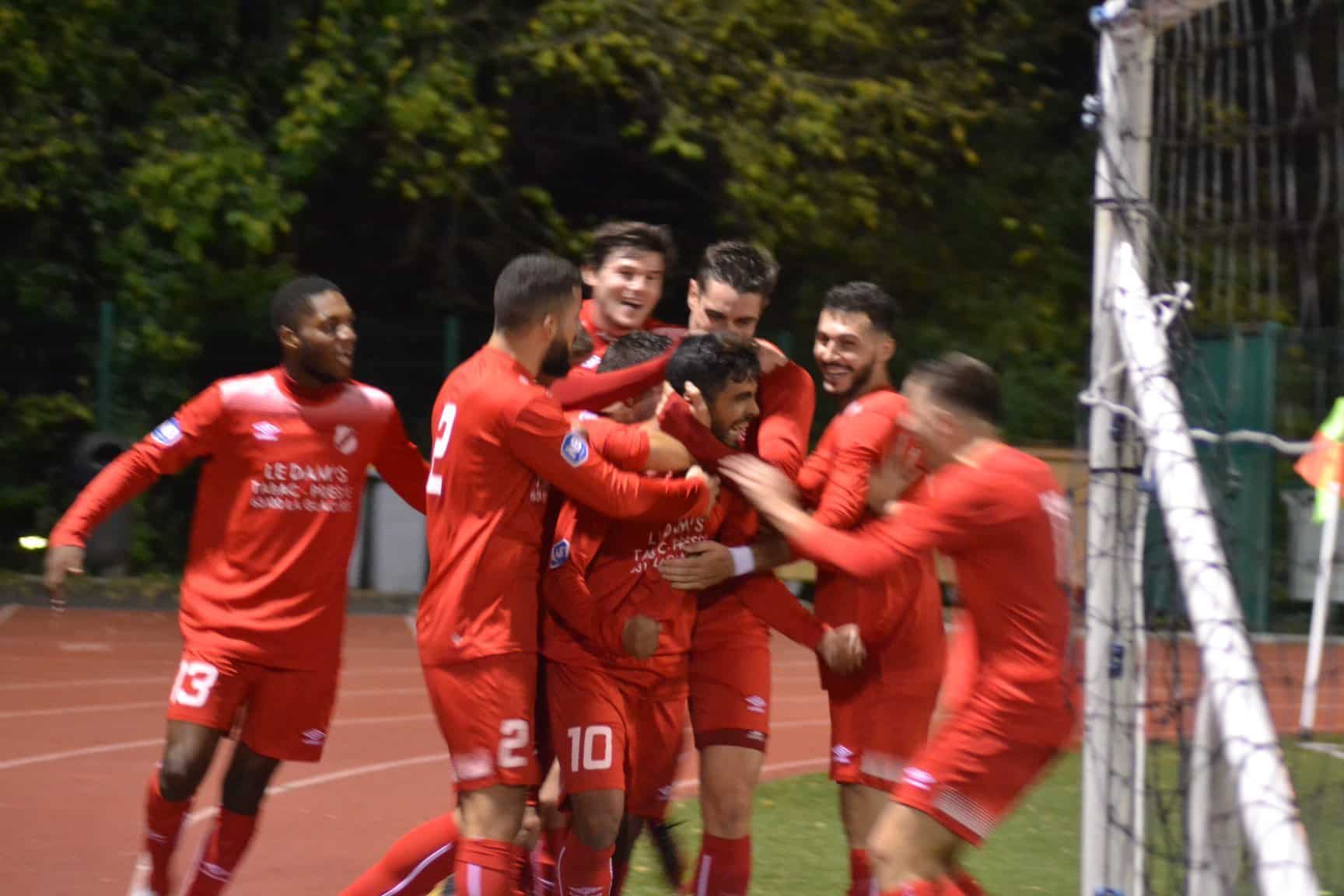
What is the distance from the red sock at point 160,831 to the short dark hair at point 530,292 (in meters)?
1.76

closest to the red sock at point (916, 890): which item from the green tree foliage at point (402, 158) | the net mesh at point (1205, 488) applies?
the net mesh at point (1205, 488)

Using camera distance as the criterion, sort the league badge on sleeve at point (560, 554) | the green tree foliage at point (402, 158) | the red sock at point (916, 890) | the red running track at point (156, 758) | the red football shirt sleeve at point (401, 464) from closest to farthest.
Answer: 1. the red sock at point (916, 890)
2. the league badge on sleeve at point (560, 554)
3. the red football shirt sleeve at point (401, 464)
4. the red running track at point (156, 758)
5. the green tree foliage at point (402, 158)

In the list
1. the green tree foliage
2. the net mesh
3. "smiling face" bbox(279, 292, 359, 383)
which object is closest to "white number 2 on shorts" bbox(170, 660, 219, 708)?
"smiling face" bbox(279, 292, 359, 383)

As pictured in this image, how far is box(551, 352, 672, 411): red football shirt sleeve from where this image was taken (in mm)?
4746

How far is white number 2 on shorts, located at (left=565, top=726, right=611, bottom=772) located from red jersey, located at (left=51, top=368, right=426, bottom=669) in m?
1.05

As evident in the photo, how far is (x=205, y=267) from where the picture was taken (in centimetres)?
1614

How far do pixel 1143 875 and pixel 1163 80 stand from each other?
244 centimetres

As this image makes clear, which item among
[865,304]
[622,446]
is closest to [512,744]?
[622,446]

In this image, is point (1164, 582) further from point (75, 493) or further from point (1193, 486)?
point (75, 493)

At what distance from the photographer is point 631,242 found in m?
5.32

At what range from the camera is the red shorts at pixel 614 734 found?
4688mm

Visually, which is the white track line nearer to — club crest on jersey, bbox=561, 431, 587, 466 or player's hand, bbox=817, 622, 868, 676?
player's hand, bbox=817, 622, 868, 676

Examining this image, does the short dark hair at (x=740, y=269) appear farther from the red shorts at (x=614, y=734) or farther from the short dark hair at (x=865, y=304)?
the red shorts at (x=614, y=734)

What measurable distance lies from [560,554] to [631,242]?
1.07 m
